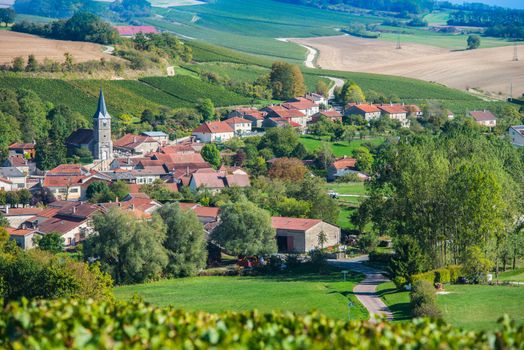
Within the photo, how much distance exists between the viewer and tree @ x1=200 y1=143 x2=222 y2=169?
83.2 m

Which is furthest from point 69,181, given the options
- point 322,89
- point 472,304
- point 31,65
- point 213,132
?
point 322,89

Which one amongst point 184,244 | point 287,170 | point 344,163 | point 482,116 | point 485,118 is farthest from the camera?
point 482,116

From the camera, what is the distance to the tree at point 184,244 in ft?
174

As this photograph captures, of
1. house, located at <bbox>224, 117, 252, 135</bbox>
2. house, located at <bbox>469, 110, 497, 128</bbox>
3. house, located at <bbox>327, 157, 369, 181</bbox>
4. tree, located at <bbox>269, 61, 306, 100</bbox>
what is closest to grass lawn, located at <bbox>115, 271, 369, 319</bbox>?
house, located at <bbox>327, 157, 369, 181</bbox>

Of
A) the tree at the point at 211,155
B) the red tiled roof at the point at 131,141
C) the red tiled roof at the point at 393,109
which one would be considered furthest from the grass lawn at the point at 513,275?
the red tiled roof at the point at 393,109

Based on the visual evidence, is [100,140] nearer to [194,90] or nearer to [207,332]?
[194,90]

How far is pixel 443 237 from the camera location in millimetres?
48625

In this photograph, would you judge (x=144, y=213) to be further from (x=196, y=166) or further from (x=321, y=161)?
(x=321, y=161)

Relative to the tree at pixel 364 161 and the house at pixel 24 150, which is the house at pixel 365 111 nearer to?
the tree at pixel 364 161

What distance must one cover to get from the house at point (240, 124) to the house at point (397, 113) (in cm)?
1429

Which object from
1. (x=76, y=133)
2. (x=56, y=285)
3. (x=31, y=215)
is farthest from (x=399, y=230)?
(x=76, y=133)

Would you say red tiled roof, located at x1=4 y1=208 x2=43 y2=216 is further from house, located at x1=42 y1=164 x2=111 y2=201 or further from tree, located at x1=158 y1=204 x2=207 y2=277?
tree, located at x1=158 y1=204 x2=207 y2=277

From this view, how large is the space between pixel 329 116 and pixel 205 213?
4052cm

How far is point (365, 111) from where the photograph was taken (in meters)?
104
